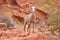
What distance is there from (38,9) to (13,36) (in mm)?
10495

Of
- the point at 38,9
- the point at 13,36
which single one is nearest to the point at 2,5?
the point at 38,9

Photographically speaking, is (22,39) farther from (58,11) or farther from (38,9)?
(38,9)

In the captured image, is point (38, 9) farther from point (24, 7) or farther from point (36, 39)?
point (36, 39)

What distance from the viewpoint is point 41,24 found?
54.3ft

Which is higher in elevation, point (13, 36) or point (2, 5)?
point (2, 5)

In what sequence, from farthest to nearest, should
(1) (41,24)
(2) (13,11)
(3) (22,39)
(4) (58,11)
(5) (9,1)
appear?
1. (5) (9,1)
2. (2) (13,11)
3. (1) (41,24)
4. (4) (58,11)
5. (3) (22,39)

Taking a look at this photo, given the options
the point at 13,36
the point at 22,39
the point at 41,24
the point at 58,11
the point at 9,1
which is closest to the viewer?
the point at 22,39

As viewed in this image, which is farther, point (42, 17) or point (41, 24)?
point (42, 17)

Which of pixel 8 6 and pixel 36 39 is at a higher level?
pixel 8 6

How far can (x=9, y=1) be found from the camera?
19047 millimetres

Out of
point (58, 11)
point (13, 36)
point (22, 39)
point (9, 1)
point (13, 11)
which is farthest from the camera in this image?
point (9, 1)

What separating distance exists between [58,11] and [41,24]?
4596 mm

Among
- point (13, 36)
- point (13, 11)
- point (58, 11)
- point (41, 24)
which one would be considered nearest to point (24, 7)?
point (13, 11)

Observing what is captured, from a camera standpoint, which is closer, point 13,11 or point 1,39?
point 1,39
